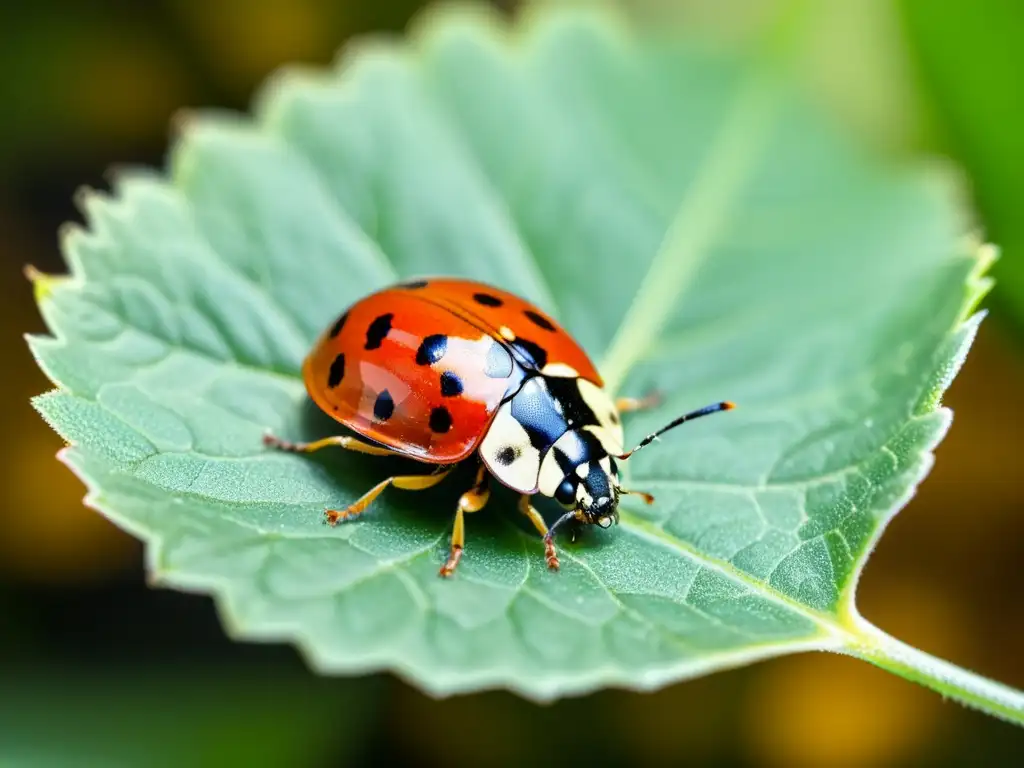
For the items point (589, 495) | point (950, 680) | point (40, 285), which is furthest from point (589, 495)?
point (40, 285)

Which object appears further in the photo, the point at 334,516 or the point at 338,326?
the point at 338,326

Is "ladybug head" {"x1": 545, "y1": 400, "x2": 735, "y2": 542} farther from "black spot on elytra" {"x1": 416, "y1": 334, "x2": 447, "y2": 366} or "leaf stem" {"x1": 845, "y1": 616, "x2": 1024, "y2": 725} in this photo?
"leaf stem" {"x1": 845, "y1": 616, "x2": 1024, "y2": 725}

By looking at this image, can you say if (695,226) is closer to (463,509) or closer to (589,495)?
(589,495)

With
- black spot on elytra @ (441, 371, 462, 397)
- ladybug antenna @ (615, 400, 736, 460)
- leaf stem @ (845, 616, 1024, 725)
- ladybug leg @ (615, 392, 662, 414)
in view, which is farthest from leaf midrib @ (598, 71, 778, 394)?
leaf stem @ (845, 616, 1024, 725)

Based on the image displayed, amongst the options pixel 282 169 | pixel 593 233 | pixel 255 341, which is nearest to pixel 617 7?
pixel 593 233

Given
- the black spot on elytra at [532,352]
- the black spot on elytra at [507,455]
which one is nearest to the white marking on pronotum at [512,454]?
the black spot on elytra at [507,455]
